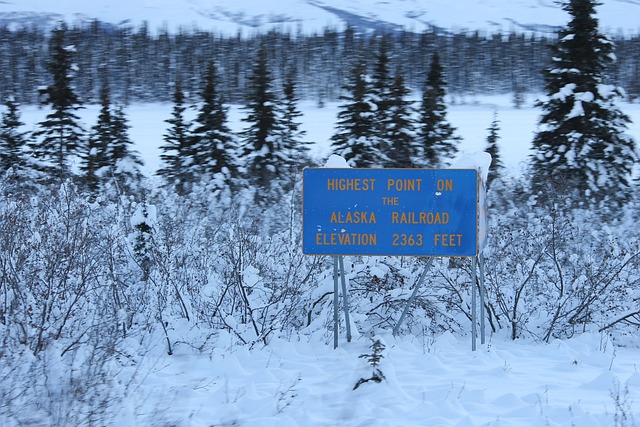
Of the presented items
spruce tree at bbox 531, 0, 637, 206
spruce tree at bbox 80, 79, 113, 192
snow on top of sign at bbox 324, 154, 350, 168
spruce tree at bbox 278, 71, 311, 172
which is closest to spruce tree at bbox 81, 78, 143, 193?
spruce tree at bbox 80, 79, 113, 192

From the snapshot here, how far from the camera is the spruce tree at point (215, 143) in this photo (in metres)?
28.0

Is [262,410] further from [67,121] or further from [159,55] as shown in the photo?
[159,55]

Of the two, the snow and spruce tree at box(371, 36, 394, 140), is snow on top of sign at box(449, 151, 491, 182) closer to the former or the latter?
the snow

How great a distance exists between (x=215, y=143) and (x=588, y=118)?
15458 mm

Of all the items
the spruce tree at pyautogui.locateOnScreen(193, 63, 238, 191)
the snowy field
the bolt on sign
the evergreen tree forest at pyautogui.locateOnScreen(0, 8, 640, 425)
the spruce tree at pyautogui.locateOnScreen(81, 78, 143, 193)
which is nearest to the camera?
the snowy field

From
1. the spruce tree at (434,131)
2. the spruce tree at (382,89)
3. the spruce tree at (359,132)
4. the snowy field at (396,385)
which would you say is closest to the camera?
the snowy field at (396,385)

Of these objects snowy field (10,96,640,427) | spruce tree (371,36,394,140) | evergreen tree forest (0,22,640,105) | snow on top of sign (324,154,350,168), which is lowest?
snowy field (10,96,640,427)

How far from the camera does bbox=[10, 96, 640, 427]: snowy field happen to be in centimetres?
507

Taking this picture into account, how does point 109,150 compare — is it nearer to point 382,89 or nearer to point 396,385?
point 382,89

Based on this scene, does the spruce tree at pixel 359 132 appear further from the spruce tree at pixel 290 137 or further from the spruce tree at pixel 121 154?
the spruce tree at pixel 121 154

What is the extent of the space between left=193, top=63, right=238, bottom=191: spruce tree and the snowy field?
67.5ft

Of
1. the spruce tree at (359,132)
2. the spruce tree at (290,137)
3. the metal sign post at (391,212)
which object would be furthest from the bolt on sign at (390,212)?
the spruce tree at (290,137)

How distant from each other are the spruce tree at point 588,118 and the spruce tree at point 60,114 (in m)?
20.1

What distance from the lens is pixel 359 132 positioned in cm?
2633
